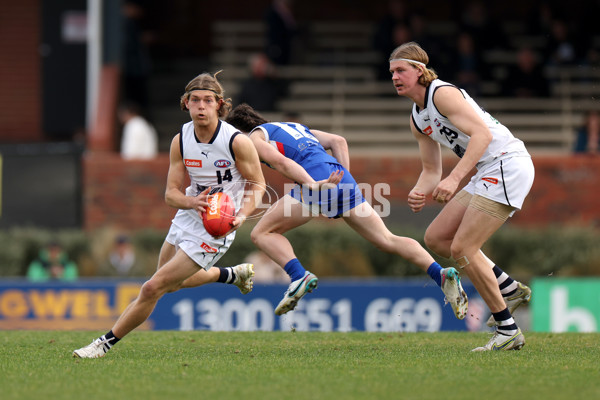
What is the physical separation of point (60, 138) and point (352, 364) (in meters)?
16.3

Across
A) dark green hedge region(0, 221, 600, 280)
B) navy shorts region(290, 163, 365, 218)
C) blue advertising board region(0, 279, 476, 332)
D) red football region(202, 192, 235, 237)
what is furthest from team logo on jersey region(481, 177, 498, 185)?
dark green hedge region(0, 221, 600, 280)

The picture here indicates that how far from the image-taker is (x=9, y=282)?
586 inches

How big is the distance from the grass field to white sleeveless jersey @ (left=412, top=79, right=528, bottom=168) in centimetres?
168

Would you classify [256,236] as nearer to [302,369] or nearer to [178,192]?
[178,192]

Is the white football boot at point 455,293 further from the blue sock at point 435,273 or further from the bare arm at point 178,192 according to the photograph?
the bare arm at point 178,192

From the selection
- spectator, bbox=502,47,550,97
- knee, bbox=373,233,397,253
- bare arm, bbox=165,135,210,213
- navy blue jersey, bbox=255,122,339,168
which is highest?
spectator, bbox=502,47,550,97

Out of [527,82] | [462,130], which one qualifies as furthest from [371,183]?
[462,130]

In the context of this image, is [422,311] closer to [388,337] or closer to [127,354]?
[388,337]

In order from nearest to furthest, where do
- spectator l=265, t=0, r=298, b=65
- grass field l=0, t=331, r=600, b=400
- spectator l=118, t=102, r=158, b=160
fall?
grass field l=0, t=331, r=600, b=400, spectator l=118, t=102, r=158, b=160, spectator l=265, t=0, r=298, b=65

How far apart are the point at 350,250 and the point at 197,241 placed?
9493 millimetres

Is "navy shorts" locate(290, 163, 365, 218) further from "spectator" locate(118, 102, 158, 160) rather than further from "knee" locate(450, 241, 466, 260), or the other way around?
"spectator" locate(118, 102, 158, 160)

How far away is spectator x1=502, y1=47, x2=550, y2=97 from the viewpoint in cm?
2023

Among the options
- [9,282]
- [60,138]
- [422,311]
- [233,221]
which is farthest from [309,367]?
[60,138]

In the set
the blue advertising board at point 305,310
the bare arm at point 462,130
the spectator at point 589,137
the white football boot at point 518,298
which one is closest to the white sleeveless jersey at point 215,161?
the bare arm at point 462,130
